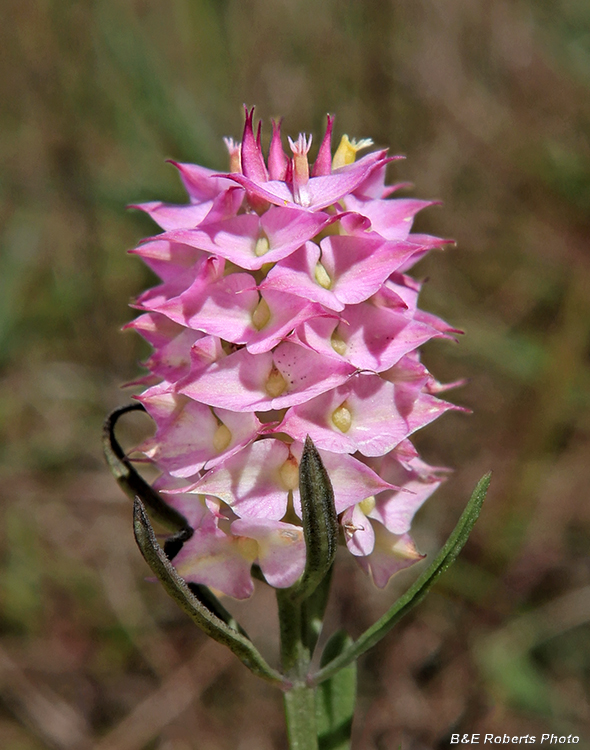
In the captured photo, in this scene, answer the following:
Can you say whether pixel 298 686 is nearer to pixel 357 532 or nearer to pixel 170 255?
pixel 357 532

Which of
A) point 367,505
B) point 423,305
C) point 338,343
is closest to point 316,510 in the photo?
point 367,505

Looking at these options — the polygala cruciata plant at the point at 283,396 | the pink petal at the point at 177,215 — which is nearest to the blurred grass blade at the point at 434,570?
the polygala cruciata plant at the point at 283,396

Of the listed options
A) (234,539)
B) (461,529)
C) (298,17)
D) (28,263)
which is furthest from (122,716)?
(298,17)

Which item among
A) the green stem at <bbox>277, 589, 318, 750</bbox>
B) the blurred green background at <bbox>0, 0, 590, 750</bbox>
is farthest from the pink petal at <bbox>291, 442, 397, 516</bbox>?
the blurred green background at <bbox>0, 0, 590, 750</bbox>

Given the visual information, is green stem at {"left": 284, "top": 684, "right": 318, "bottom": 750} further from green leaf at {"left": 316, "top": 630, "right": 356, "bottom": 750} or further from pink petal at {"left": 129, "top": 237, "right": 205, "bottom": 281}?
pink petal at {"left": 129, "top": 237, "right": 205, "bottom": 281}

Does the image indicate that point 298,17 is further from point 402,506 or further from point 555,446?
point 402,506

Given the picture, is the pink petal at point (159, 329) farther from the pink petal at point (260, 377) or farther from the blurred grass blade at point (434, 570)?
the blurred grass blade at point (434, 570)
